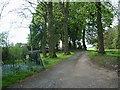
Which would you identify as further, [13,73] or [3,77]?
[13,73]

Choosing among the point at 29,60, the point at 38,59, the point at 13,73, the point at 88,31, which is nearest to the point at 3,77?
the point at 13,73

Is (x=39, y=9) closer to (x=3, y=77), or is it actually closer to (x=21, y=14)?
(x=21, y=14)

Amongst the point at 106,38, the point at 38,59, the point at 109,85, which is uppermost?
the point at 106,38

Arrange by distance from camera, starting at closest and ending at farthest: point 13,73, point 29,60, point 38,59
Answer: point 13,73
point 29,60
point 38,59

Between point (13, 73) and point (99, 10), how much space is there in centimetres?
1188

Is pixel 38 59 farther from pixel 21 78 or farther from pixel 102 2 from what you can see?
pixel 102 2

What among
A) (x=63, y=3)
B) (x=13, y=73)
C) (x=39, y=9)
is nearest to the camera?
(x=13, y=73)

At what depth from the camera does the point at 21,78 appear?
17.8ft

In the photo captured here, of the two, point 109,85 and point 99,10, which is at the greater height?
point 99,10

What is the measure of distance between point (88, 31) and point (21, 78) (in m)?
36.0

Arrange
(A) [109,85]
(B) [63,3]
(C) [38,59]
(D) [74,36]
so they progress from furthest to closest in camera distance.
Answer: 1. (D) [74,36]
2. (B) [63,3]
3. (C) [38,59]
4. (A) [109,85]

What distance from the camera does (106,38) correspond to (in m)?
32.8

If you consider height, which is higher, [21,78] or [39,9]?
[39,9]

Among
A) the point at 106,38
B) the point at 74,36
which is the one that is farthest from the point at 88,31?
the point at 106,38
